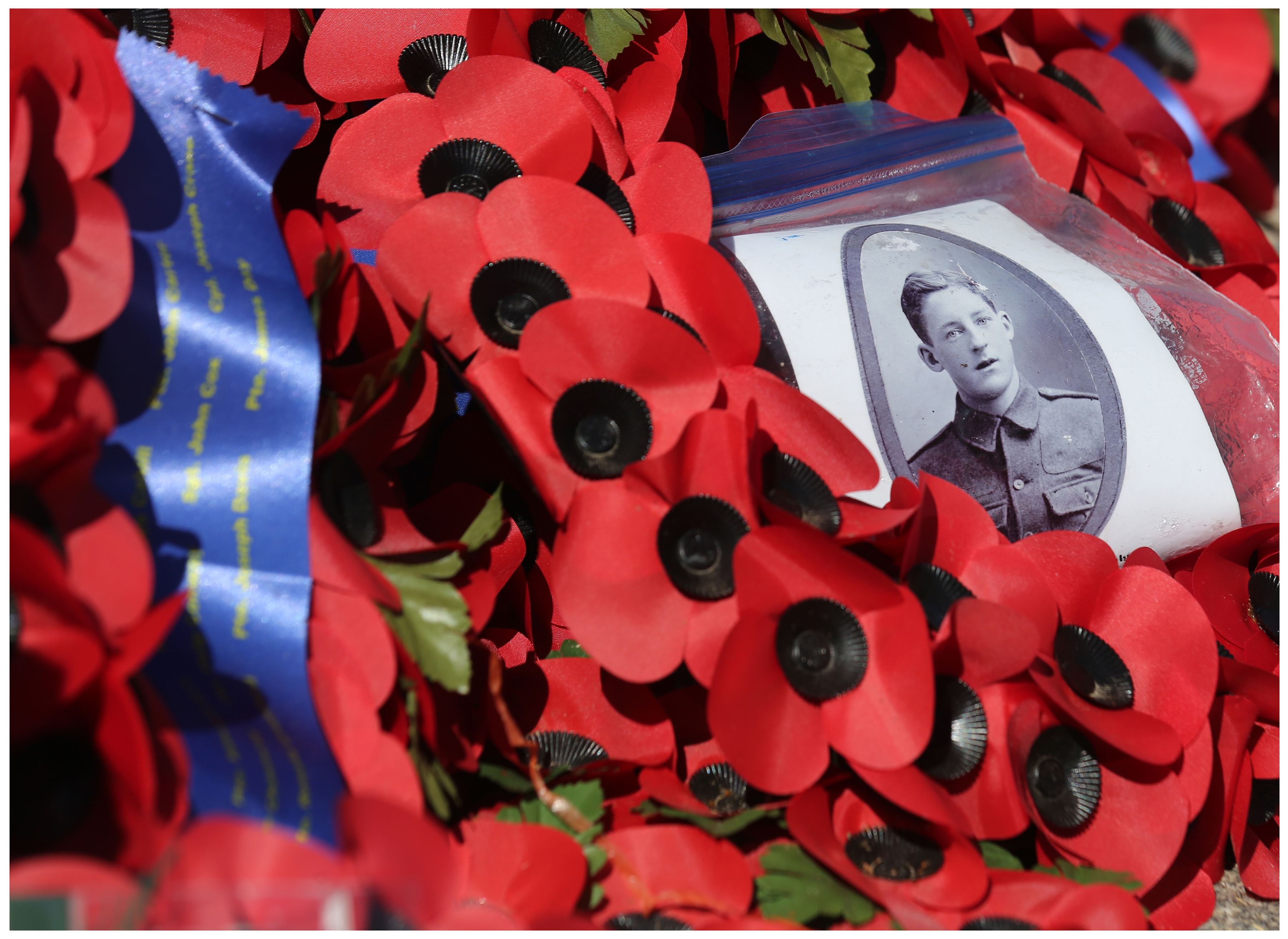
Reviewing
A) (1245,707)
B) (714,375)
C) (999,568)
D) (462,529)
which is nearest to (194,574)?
(462,529)

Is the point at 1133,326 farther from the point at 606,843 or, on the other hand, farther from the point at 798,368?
the point at 606,843

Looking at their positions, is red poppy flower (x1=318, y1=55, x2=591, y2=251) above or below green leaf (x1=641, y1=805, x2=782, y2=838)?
above

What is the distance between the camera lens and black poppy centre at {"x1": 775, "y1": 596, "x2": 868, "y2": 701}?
0.48m

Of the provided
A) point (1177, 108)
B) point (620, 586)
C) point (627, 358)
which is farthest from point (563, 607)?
point (1177, 108)

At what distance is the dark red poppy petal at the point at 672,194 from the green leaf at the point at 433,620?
0.26 metres

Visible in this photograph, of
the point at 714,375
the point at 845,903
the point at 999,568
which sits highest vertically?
the point at 714,375

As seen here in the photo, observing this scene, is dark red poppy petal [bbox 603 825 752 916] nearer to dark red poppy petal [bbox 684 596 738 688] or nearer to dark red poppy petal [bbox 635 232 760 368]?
dark red poppy petal [bbox 684 596 738 688]

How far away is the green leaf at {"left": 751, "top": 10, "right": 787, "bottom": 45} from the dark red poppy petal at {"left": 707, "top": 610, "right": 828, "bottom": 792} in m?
0.49

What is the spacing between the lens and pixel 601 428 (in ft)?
1.68

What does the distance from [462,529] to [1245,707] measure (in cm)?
48

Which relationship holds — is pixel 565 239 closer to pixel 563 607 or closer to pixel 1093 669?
pixel 563 607

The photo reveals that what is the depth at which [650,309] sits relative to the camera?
1.81ft

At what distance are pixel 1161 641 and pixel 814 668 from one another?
0.75 ft

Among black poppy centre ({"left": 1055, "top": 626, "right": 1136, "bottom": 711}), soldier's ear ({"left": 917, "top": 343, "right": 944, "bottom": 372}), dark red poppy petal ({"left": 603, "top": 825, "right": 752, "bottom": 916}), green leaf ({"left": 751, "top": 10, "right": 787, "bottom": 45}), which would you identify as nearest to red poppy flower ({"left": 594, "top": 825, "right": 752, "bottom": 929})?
dark red poppy petal ({"left": 603, "top": 825, "right": 752, "bottom": 916})
